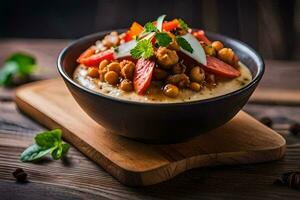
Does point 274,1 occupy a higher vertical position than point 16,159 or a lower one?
higher

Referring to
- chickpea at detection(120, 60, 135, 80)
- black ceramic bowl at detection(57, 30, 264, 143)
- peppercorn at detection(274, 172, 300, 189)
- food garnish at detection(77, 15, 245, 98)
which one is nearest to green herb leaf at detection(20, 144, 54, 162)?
black ceramic bowl at detection(57, 30, 264, 143)

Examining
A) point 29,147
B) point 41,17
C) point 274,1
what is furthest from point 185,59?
point 41,17

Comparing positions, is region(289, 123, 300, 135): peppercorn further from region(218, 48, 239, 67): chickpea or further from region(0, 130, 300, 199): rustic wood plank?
region(218, 48, 239, 67): chickpea

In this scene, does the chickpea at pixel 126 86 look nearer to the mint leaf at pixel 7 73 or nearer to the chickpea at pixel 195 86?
the chickpea at pixel 195 86

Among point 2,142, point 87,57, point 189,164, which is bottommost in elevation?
point 2,142

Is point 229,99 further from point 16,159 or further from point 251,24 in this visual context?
point 251,24

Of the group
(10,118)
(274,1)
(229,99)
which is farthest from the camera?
(274,1)
